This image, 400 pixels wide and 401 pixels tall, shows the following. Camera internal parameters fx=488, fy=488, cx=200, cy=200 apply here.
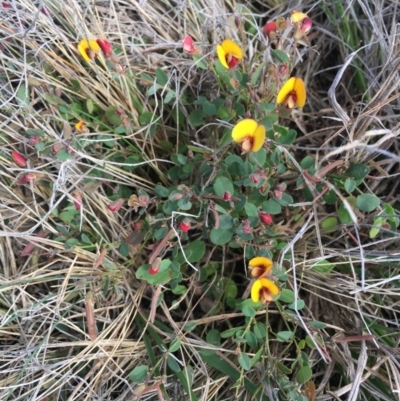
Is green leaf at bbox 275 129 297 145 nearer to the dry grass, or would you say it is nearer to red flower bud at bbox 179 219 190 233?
the dry grass

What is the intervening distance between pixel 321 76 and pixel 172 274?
69cm

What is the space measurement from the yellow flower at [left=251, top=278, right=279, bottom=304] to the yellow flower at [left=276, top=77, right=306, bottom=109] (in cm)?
32

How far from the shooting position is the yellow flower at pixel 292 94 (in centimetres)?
87

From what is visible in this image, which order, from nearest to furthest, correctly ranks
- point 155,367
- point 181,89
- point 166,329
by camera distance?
point 155,367
point 166,329
point 181,89

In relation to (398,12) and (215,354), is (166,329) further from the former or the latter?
(398,12)

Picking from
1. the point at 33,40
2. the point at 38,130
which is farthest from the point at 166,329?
the point at 33,40

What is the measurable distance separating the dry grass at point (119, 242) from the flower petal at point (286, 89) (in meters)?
0.11

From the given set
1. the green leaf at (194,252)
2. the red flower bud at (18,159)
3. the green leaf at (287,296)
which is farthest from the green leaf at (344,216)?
the red flower bud at (18,159)

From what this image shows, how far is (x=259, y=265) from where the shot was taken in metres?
0.87

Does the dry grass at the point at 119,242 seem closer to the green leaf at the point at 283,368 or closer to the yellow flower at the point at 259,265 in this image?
the green leaf at the point at 283,368

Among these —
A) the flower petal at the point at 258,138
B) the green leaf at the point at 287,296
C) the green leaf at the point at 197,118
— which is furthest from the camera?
the green leaf at the point at 197,118

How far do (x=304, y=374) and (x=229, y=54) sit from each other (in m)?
0.61

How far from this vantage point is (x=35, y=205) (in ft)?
3.32

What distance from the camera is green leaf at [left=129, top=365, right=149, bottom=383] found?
940 millimetres
